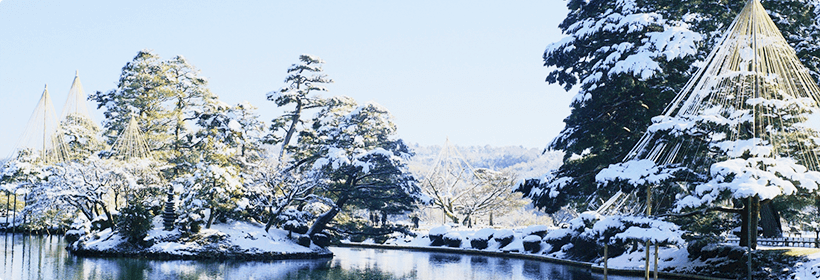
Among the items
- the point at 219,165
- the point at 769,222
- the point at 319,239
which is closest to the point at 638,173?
the point at 769,222

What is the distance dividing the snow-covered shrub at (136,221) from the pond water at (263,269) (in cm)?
202

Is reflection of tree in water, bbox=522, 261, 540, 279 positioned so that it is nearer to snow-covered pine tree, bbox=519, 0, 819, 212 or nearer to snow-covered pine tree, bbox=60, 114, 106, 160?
snow-covered pine tree, bbox=519, 0, 819, 212

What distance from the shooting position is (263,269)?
23.2 m

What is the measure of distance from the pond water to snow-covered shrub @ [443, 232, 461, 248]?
30.9ft

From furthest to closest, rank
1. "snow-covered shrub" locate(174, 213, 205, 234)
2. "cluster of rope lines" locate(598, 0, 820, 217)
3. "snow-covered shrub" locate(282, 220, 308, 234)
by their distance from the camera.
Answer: "snow-covered shrub" locate(282, 220, 308, 234) → "snow-covered shrub" locate(174, 213, 205, 234) → "cluster of rope lines" locate(598, 0, 820, 217)

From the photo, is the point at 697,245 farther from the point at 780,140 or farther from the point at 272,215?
the point at 272,215

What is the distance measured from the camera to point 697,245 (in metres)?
20.2

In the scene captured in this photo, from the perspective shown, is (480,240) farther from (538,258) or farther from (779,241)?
(779,241)

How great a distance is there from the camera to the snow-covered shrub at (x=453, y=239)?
3841cm

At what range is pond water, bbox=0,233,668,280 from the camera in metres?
19.2

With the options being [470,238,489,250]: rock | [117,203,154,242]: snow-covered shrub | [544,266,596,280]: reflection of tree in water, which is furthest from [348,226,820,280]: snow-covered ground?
[117,203,154,242]: snow-covered shrub

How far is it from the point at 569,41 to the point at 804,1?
24.6 feet

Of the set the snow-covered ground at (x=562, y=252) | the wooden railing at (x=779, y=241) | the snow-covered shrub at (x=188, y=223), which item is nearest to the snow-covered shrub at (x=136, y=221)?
the snow-covered shrub at (x=188, y=223)

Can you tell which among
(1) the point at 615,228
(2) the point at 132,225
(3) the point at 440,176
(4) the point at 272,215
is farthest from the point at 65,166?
(3) the point at 440,176
